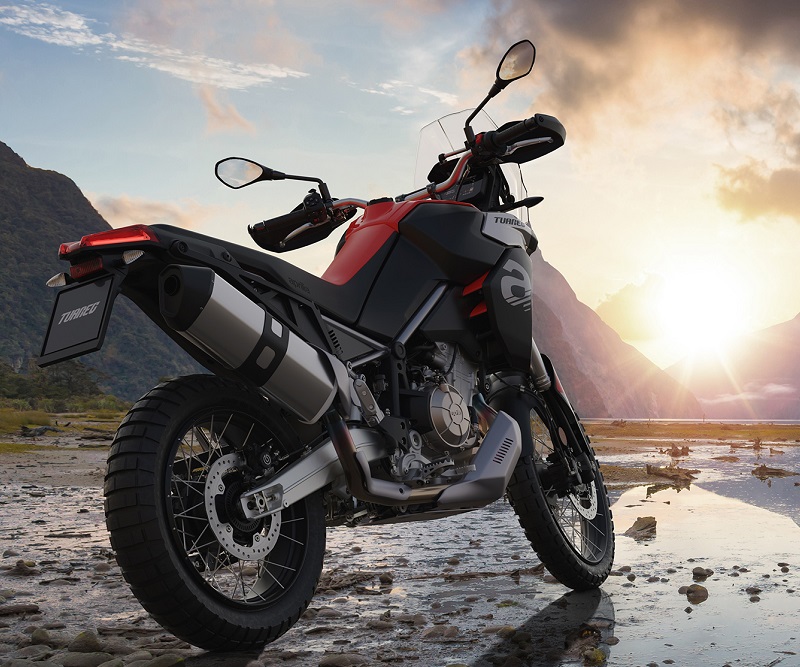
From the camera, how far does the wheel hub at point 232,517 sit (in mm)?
3232

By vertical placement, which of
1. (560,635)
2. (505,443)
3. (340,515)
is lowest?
(560,635)

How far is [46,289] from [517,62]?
362ft

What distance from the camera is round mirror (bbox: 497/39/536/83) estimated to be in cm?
500

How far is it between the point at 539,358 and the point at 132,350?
333 feet

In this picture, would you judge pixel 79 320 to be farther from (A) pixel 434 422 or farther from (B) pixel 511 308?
(B) pixel 511 308

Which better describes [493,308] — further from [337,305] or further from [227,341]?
[227,341]

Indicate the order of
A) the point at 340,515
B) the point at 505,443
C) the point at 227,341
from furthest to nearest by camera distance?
the point at 505,443 < the point at 340,515 < the point at 227,341

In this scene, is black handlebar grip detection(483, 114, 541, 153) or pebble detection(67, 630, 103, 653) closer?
pebble detection(67, 630, 103, 653)

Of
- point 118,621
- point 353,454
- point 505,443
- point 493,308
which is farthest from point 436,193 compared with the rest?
point 118,621

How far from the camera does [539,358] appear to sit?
5297mm

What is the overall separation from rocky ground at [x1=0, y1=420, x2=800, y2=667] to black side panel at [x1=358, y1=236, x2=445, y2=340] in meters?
1.43

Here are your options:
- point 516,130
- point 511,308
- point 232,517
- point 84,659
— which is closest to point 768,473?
point 511,308

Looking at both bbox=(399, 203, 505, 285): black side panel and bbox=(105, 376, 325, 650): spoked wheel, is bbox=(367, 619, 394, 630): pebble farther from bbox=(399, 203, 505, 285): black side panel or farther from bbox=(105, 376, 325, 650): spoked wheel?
bbox=(399, 203, 505, 285): black side panel

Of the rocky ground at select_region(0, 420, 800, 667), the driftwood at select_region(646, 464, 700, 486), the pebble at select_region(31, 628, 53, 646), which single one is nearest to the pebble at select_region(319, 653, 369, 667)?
the rocky ground at select_region(0, 420, 800, 667)
